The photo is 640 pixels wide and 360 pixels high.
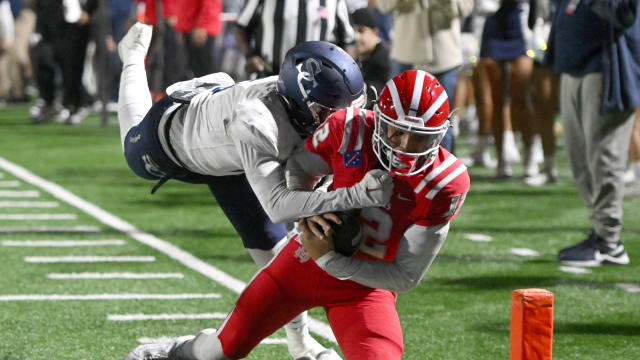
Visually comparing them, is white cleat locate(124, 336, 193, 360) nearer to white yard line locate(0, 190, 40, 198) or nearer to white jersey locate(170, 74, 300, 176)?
white jersey locate(170, 74, 300, 176)

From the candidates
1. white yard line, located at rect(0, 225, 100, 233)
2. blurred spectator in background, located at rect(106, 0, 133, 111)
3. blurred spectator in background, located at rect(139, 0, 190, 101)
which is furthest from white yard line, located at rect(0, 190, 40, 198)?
blurred spectator in background, located at rect(106, 0, 133, 111)

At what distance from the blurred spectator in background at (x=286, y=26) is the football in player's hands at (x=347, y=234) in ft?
10.6

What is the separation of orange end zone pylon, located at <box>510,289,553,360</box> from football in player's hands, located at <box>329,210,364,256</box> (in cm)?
68

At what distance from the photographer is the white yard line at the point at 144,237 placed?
5934mm

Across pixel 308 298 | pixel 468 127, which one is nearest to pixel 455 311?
pixel 308 298

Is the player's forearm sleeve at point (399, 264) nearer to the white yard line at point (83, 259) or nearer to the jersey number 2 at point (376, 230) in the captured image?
the jersey number 2 at point (376, 230)

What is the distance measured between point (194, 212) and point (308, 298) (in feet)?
15.1

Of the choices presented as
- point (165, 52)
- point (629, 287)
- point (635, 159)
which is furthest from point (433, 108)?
point (165, 52)

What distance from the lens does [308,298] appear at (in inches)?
155

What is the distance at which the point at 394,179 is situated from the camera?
374 centimetres

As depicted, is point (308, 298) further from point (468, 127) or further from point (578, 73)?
point (468, 127)

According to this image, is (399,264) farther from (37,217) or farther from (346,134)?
(37,217)

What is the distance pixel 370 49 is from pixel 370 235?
4.92 meters

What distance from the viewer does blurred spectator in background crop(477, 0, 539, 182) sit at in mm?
9852
